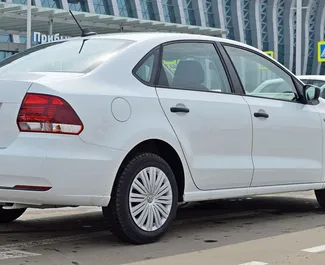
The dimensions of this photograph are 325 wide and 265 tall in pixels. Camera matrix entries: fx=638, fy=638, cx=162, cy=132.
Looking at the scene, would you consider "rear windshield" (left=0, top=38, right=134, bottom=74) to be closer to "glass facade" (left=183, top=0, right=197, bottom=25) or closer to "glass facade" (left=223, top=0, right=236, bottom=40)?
"glass facade" (left=183, top=0, right=197, bottom=25)

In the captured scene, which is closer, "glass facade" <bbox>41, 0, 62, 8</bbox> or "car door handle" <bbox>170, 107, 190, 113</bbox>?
"car door handle" <bbox>170, 107, 190, 113</bbox>

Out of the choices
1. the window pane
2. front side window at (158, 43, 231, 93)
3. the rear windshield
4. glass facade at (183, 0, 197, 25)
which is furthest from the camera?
glass facade at (183, 0, 197, 25)

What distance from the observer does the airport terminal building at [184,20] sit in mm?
28938

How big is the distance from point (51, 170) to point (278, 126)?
246 centimetres

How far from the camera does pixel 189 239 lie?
536 centimetres

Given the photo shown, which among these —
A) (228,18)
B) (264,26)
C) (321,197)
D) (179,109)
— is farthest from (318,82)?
(264,26)

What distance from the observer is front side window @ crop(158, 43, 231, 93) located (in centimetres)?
538

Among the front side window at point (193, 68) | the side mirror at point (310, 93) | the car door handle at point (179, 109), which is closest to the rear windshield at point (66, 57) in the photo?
the front side window at point (193, 68)

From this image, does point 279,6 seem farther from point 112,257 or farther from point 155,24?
point 112,257

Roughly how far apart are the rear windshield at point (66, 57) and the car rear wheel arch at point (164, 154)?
73 centimetres

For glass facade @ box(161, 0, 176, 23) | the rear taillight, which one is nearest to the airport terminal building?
glass facade @ box(161, 0, 176, 23)

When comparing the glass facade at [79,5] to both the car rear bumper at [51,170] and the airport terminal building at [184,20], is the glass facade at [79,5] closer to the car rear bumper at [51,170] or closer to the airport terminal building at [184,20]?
the airport terminal building at [184,20]

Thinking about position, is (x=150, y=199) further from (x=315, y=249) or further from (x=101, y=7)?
(x=101, y=7)

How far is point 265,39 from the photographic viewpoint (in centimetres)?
6944
